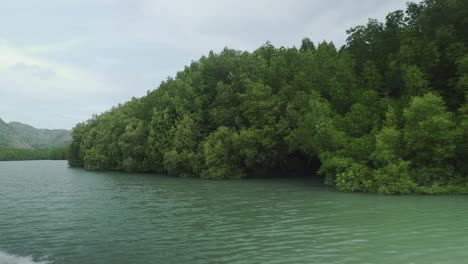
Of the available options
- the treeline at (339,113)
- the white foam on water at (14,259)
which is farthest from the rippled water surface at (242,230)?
the treeline at (339,113)

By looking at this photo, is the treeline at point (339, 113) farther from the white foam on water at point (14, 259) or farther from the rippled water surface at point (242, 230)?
the white foam on water at point (14, 259)

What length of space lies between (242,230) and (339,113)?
33.3 m

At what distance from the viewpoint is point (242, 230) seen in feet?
70.8

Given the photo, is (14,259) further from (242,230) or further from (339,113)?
(339,113)

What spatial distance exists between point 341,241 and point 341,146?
88.1ft

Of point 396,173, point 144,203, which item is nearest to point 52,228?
point 144,203

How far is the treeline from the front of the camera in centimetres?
3703

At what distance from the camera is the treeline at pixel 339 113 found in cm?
3703

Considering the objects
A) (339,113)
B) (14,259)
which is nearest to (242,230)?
(14,259)

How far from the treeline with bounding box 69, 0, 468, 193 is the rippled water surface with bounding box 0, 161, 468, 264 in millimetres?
6035

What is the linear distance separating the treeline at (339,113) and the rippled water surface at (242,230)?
238 inches

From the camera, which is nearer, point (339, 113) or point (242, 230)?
point (242, 230)

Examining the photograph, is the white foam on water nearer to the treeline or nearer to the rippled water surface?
the rippled water surface

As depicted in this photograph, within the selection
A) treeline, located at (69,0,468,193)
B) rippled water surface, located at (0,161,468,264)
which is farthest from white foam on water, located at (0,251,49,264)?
treeline, located at (69,0,468,193)
